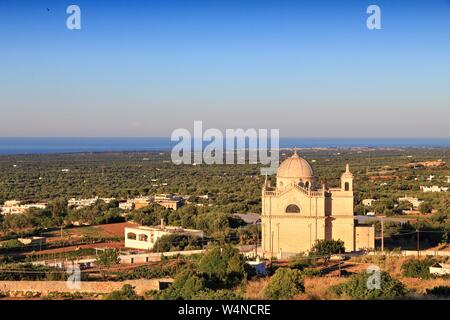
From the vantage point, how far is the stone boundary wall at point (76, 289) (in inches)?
750

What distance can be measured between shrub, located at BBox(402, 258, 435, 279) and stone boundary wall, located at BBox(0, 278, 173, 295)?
7.26 metres

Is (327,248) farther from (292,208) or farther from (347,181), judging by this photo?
(347,181)

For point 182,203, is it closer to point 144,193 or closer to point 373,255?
point 144,193

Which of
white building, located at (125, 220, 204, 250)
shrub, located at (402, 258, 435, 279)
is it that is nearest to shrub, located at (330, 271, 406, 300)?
shrub, located at (402, 258, 435, 279)

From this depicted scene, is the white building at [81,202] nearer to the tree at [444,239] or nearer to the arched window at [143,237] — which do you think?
the arched window at [143,237]

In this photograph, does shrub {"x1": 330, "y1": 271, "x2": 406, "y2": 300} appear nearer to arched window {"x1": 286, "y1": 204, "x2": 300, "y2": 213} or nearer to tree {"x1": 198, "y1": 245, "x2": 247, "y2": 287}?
tree {"x1": 198, "y1": 245, "x2": 247, "y2": 287}

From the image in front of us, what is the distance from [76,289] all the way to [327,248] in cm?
1029

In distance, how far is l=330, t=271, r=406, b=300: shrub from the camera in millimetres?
16031

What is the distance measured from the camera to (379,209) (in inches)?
1706

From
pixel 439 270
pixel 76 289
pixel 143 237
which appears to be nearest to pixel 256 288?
pixel 76 289

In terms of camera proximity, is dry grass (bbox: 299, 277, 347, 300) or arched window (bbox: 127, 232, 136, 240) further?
arched window (bbox: 127, 232, 136, 240)

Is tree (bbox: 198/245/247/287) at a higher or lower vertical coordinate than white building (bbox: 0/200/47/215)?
higher

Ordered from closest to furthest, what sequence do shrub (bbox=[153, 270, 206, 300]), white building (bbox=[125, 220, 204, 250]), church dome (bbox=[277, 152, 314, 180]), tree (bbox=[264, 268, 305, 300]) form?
shrub (bbox=[153, 270, 206, 300]), tree (bbox=[264, 268, 305, 300]), church dome (bbox=[277, 152, 314, 180]), white building (bbox=[125, 220, 204, 250])
